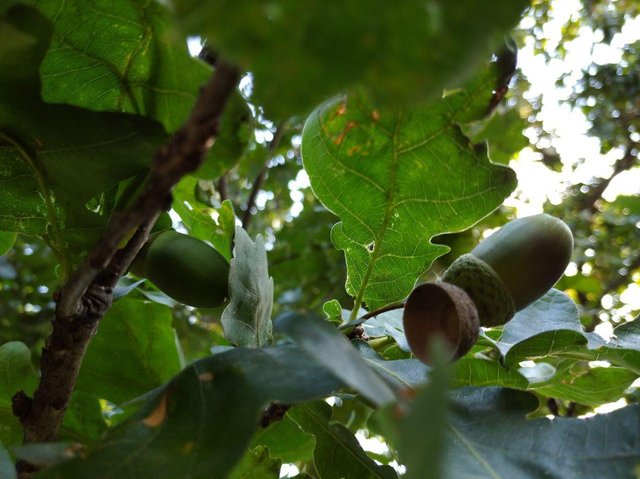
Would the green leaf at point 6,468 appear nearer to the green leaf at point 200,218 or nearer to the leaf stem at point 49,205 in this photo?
the leaf stem at point 49,205

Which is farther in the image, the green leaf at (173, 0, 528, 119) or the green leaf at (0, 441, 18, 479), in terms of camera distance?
the green leaf at (0, 441, 18, 479)

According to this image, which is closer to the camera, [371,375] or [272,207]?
[371,375]

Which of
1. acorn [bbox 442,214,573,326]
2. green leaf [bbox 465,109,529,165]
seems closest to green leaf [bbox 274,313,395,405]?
acorn [bbox 442,214,573,326]

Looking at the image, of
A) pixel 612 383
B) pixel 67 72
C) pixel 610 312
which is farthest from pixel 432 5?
pixel 610 312

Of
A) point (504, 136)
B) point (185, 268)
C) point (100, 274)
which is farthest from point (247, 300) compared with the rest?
point (504, 136)

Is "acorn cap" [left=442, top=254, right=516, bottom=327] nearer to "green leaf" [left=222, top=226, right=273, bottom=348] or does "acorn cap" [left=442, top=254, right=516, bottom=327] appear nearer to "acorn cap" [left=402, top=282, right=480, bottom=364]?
"acorn cap" [left=402, top=282, right=480, bottom=364]

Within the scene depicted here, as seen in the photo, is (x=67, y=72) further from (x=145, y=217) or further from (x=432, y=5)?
(x=432, y=5)

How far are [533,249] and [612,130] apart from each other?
8.60 ft

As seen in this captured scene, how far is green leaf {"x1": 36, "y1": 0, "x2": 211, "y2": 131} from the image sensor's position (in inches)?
31.5

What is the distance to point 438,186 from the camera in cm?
105

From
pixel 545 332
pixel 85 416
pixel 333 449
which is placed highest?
pixel 545 332

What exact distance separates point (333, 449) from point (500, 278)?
1.42ft

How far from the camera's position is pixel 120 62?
0.85 metres

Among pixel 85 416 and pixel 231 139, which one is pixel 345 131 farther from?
pixel 85 416
